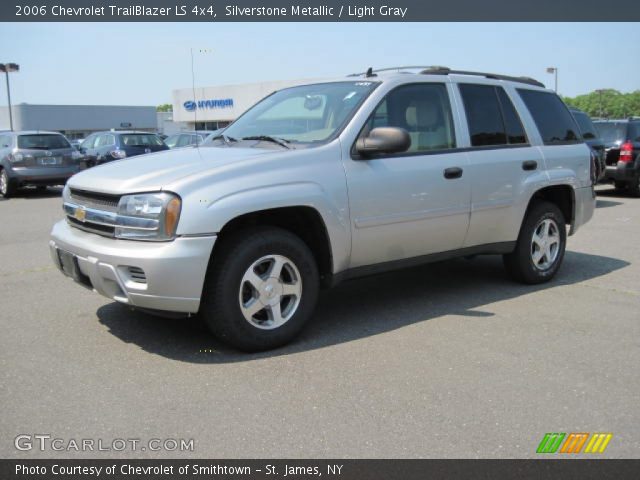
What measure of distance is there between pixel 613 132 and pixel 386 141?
39.9 ft

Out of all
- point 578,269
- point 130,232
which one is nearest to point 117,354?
point 130,232

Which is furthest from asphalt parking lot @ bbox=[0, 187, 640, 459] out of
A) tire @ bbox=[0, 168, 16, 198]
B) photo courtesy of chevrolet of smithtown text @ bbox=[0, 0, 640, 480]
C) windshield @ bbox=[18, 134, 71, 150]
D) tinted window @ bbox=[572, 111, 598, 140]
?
windshield @ bbox=[18, 134, 71, 150]

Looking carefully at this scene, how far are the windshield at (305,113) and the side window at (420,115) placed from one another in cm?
20

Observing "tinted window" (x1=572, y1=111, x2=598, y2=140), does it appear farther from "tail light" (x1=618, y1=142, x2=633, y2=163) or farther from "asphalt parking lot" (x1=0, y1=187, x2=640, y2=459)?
"asphalt parking lot" (x1=0, y1=187, x2=640, y2=459)

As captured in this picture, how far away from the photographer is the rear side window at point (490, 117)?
5434mm

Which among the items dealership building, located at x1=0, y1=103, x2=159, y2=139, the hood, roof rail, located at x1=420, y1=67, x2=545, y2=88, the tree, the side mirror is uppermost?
the tree

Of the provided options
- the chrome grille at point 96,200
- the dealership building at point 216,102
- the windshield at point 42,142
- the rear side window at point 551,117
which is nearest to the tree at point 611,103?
the dealership building at point 216,102

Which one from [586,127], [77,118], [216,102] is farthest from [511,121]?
[77,118]

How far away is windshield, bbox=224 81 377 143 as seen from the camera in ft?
15.7

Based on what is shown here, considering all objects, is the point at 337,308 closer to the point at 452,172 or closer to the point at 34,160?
the point at 452,172

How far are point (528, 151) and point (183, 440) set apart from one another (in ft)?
13.6
